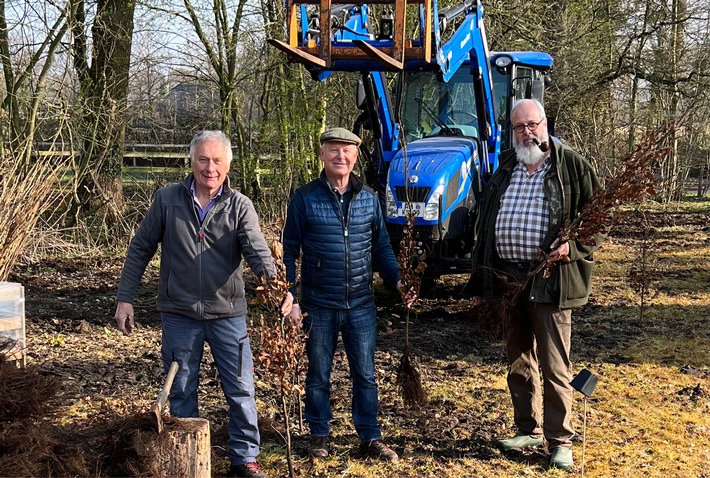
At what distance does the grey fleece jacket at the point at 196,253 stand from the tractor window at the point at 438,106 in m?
4.85

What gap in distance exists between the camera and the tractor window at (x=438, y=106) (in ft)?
28.4

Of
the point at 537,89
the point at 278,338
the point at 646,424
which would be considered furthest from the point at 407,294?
the point at 537,89

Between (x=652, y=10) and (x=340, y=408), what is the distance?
17354mm

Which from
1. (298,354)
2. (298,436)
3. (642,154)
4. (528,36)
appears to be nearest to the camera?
(298,354)

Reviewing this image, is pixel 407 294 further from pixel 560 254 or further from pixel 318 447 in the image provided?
pixel 318 447

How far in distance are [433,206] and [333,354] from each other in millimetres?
3446

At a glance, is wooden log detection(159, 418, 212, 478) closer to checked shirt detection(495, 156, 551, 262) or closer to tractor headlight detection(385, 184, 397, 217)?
checked shirt detection(495, 156, 551, 262)

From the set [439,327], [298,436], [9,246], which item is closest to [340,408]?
[298,436]

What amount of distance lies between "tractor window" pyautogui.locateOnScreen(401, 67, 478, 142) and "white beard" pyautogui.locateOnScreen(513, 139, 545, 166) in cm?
416

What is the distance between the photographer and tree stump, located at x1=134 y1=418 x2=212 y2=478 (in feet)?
12.0

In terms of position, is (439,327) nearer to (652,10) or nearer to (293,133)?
(293,133)

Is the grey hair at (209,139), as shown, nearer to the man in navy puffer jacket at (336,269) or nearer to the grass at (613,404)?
the man in navy puffer jacket at (336,269)

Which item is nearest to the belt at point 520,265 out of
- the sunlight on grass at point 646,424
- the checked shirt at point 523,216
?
the checked shirt at point 523,216

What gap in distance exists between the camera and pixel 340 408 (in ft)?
18.6
